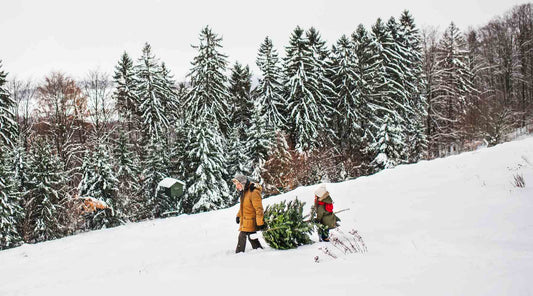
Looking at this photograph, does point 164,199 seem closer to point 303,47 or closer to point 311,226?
point 303,47

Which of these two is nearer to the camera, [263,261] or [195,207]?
[263,261]

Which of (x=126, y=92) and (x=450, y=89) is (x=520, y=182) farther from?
(x=126, y=92)

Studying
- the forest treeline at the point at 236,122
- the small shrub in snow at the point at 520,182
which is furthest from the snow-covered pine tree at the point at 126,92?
the small shrub in snow at the point at 520,182

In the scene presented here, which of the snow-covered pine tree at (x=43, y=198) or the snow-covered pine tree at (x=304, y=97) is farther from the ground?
the snow-covered pine tree at (x=304, y=97)

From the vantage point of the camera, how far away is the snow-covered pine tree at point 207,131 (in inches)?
1048

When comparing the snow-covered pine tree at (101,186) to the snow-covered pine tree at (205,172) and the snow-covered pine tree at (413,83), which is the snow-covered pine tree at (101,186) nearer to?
the snow-covered pine tree at (205,172)

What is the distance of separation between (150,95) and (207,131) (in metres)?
11.8

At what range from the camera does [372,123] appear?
3225 cm

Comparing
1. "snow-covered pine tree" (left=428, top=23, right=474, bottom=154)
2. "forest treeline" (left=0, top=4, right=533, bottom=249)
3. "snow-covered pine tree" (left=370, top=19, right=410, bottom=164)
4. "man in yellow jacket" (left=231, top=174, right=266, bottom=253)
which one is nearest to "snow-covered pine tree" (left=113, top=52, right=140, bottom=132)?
"forest treeline" (left=0, top=4, right=533, bottom=249)

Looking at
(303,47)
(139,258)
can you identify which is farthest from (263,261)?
(303,47)

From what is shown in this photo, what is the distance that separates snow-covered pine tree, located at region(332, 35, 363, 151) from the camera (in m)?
34.2

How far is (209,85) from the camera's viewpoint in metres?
33.6

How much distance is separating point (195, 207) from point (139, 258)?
16654mm

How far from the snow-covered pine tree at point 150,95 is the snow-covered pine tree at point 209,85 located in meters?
3.08
